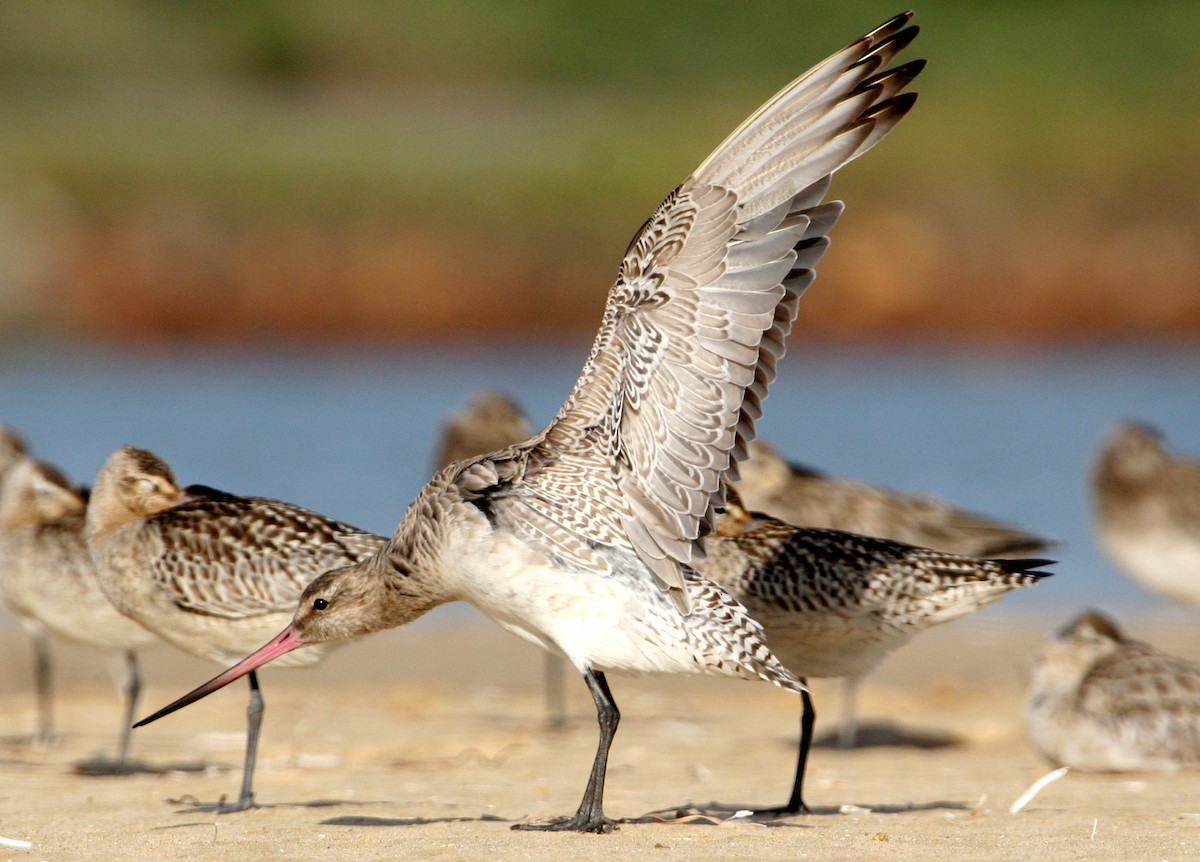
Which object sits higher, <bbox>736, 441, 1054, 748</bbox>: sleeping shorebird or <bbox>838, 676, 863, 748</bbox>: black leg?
<bbox>736, 441, 1054, 748</bbox>: sleeping shorebird

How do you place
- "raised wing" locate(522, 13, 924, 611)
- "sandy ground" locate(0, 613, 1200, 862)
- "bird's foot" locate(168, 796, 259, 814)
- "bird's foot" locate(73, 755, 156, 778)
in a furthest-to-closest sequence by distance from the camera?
"bird's foot" locate(73, 755, 156, 778), "bird's foot" locate(168, 796, 259, 814), "raised wing" locate(522, 13, 924, 611), "sandy ground" locate(0, 613, 1200, 862)

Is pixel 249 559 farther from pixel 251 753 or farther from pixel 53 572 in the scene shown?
pixel 53 572

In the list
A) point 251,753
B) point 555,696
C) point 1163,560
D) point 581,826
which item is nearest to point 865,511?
point 555,696

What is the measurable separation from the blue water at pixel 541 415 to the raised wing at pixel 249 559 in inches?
273

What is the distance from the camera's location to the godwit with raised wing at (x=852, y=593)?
661 cm

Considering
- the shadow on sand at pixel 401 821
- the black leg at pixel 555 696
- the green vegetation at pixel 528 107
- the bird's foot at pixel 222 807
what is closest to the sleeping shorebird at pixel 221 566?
the bird's foot at pixel 222 807

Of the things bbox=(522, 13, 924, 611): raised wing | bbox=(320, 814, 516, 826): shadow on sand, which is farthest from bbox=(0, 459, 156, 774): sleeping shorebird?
bbox=(522, 13, 924, 611): raised wing

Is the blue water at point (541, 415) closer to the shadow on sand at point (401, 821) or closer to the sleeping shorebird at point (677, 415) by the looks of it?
the shadow on sand at point (401, 821)

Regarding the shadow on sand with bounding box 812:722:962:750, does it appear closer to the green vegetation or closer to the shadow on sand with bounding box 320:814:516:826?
the shadow on sand with bounding box 320:814:516:826

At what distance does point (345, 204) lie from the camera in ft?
101

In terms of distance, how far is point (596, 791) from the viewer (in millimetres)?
5441

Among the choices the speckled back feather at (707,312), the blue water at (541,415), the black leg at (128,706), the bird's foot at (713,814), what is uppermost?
the blue water at (541,415)

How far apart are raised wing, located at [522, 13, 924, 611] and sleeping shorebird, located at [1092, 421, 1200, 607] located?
596cm

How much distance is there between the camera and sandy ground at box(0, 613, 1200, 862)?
5.21 metres
